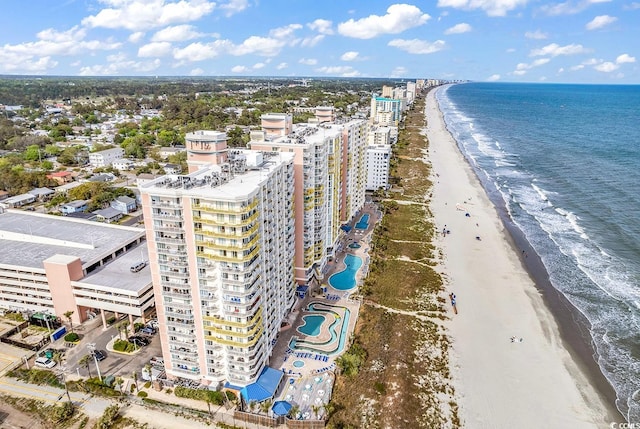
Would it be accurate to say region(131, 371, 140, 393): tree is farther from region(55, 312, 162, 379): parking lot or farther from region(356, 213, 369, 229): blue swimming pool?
region(356, 213, 369, 229): blue swimming pool

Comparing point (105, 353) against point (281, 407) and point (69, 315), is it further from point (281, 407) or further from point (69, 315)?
point (281, 407)

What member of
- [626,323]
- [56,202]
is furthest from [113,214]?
[626,323]

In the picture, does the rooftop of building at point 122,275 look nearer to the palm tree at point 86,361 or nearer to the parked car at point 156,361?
the palm tree at point 86,361

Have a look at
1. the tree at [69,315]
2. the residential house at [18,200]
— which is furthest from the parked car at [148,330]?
the residential house at [18,200]

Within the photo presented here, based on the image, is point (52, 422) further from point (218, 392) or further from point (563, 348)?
point (563, 348)

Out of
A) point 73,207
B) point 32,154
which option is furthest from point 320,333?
point 32,154

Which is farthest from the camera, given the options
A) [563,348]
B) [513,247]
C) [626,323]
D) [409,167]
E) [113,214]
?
[409,167]
